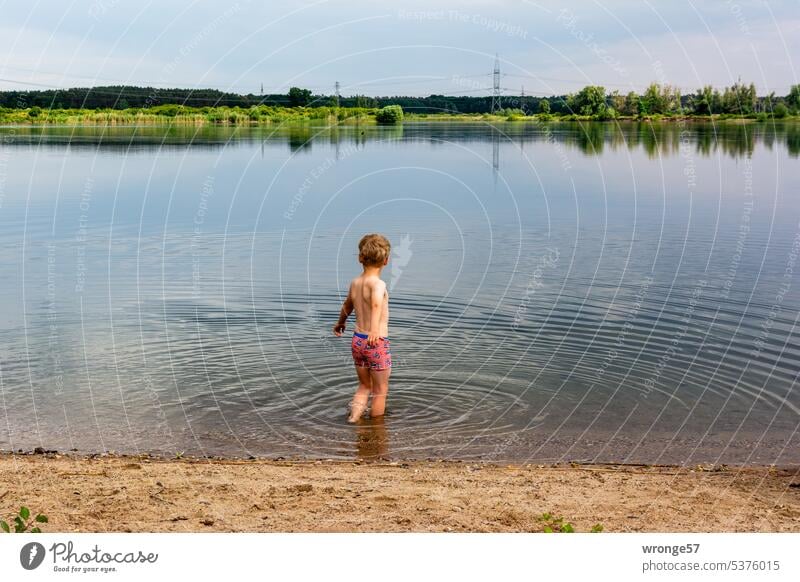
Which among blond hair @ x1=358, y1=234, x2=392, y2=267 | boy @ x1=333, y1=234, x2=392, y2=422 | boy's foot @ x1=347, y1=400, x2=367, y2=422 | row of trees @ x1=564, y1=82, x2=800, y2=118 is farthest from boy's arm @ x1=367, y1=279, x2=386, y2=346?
row of trees @ x1=564, y1=82, x2=800, y2=118

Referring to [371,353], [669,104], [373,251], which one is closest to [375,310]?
[371,353]

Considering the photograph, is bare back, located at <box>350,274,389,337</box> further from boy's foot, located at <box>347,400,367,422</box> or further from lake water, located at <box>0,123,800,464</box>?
lake water, located at <box>0,123,800,464</box>

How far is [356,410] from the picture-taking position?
447 inches

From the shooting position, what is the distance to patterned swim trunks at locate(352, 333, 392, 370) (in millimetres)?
11117

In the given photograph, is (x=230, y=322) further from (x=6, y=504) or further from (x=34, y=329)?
(x=6, y=504)

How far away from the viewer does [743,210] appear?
1283 inches

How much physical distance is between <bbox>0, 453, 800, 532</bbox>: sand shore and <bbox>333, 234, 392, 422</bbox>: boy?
174cm

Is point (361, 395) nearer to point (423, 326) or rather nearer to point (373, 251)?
point (373, 251)

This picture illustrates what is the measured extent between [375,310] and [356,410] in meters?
1.33

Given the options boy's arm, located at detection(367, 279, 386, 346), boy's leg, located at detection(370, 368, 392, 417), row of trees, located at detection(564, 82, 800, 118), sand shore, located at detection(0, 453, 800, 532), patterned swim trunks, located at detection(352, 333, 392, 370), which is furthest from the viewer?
row of trees, located at detection(564, 82, 800, 118)

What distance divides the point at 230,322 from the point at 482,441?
7.05 m

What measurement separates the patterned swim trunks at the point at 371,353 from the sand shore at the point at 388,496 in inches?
68.1

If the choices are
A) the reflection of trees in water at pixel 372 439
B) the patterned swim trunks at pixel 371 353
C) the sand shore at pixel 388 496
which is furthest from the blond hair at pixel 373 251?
the sand shore at pixel 388 496

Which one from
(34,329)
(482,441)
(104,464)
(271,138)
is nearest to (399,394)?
(482,441)
